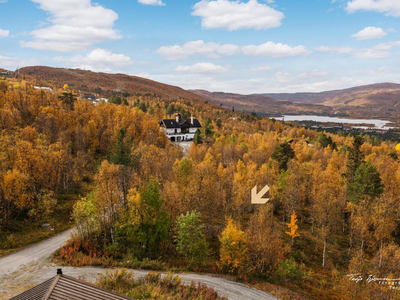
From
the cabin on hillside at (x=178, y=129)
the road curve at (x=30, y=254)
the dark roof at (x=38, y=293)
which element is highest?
the cabin on hillside at (x=178, y=129)

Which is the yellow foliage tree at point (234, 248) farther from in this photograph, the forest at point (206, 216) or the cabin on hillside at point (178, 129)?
the cabin on hillside at point (178, 129)

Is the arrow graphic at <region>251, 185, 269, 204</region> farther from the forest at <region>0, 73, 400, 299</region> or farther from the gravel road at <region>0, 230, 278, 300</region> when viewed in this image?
the gravel road at <region>0, 230, 278, 300</region>

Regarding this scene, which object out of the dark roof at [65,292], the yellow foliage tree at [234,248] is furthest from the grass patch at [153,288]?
the dark roof at [65,292]

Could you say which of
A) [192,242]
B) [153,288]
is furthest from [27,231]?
[153,288]

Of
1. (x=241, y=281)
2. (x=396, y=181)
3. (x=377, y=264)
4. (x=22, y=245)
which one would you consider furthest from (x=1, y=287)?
(x=396, y=181)

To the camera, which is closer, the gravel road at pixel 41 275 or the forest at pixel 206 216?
the gravel road at pixel 41 275
